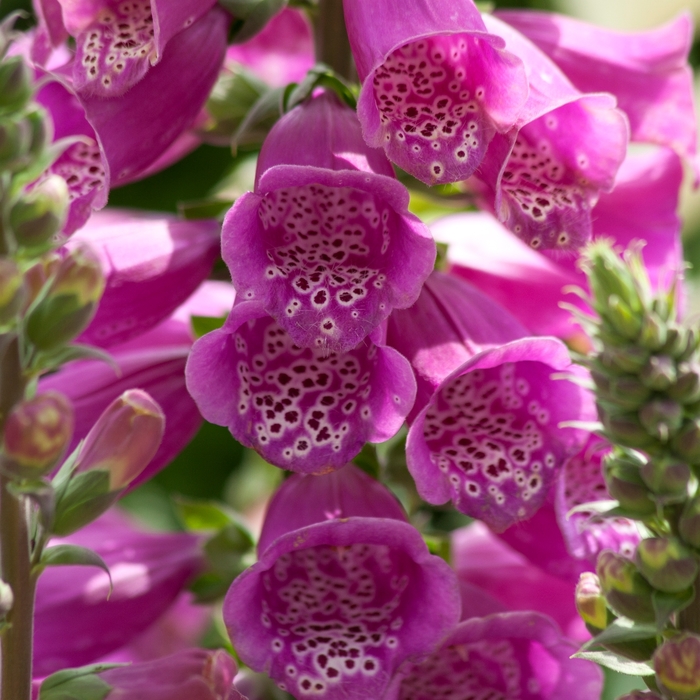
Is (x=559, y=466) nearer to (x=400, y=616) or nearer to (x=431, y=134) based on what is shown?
(x=400, y=616)

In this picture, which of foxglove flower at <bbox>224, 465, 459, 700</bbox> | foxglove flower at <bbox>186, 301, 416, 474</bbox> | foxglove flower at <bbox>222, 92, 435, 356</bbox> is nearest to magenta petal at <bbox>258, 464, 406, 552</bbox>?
foxglove flower at <bbox>224, 465, 459, 700</bbox>

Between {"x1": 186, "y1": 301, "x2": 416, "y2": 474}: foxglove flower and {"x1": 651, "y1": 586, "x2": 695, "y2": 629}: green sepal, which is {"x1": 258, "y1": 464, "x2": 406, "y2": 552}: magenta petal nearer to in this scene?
{"x1": 186, "y1": 301, "x2": 416, "y2": 474}: foxglove flower

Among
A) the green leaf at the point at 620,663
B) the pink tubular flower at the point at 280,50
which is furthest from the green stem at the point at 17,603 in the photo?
the pink tubular flower at the point at 280,50

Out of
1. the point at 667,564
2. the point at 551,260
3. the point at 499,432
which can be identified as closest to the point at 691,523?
the point at 667,564

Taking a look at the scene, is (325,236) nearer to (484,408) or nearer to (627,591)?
(484,408)

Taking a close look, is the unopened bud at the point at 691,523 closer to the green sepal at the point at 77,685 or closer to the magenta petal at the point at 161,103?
the green sepal at the point at 77,685

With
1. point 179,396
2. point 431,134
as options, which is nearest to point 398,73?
point 431,134
